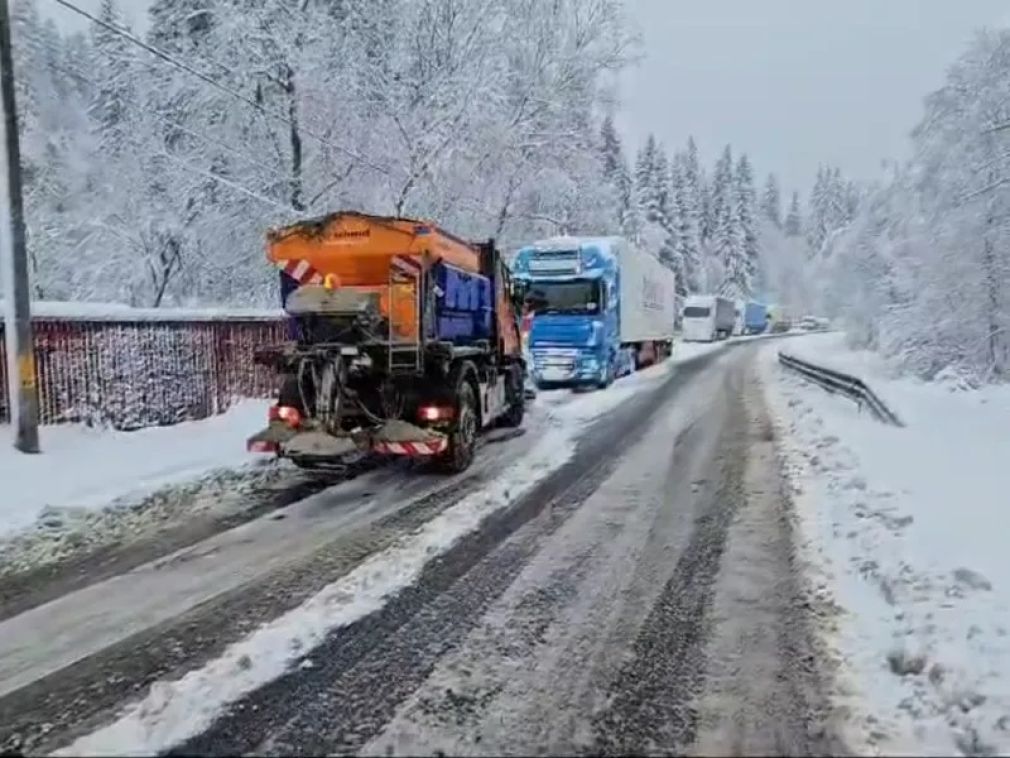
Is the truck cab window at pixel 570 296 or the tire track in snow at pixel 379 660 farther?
the truck cab window at pixel 570 296

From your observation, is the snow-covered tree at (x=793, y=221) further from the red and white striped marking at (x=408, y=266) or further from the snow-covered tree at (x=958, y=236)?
the red and white striped marking at (x=408, y=266)

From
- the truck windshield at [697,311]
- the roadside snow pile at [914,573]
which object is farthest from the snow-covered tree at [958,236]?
the truck windshield at [697,311]

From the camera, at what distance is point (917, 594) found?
5438mm

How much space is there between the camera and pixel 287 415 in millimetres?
10109

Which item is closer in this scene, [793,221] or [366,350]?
[366,350]

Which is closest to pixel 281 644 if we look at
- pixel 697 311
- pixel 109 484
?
pixel 109 484

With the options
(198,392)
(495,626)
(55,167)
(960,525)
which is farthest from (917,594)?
(55,167)

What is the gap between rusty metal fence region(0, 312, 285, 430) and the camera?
11891 millimetres

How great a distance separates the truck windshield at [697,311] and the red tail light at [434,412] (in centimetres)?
4911

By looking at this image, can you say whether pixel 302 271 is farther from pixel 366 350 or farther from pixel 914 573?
pixel 914 573

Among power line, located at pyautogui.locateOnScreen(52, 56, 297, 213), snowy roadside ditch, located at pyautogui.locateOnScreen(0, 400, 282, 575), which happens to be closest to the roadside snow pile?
snowy roadside ditch, located at pyautogui.locateOnScreen(0, 400, 282, 575)

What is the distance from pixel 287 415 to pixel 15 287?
3.66 metres

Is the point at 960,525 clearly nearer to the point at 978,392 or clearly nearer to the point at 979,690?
the point at 979,690

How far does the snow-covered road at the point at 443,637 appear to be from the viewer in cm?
382
